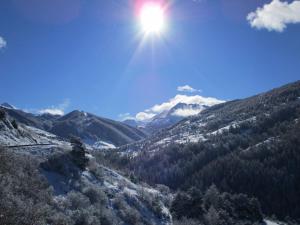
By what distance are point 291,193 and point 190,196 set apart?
87.9 meters

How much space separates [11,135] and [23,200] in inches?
1002

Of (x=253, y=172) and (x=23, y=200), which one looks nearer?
(x=23, y=200)

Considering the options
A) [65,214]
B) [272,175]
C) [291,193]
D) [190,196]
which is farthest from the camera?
[272,175]

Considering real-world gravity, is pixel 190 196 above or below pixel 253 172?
below

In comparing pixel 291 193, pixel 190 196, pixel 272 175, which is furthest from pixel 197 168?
pixel 190 196

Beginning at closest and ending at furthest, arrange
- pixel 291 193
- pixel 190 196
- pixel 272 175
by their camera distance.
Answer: pixel 190 196 < pixel 291 193 < pixel 272 175

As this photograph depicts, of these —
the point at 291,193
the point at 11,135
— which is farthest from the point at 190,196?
the point at 291,193

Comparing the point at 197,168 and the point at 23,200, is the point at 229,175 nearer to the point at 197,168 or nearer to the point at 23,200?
the point at 197,168

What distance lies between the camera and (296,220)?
12581 cm

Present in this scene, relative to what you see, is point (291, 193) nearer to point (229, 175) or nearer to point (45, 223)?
point (229, 175)

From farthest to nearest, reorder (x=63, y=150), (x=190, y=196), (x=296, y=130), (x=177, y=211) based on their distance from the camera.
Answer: (x=296, y=130) < (x=190, y=196) < (x=177, y=211) < (x=63, y=150)

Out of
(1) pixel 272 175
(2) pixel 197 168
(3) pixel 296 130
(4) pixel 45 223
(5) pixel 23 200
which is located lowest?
(4) pixel 45 223

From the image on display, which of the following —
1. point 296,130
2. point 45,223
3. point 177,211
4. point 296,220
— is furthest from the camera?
point 296,130

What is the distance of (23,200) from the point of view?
29.7 m
